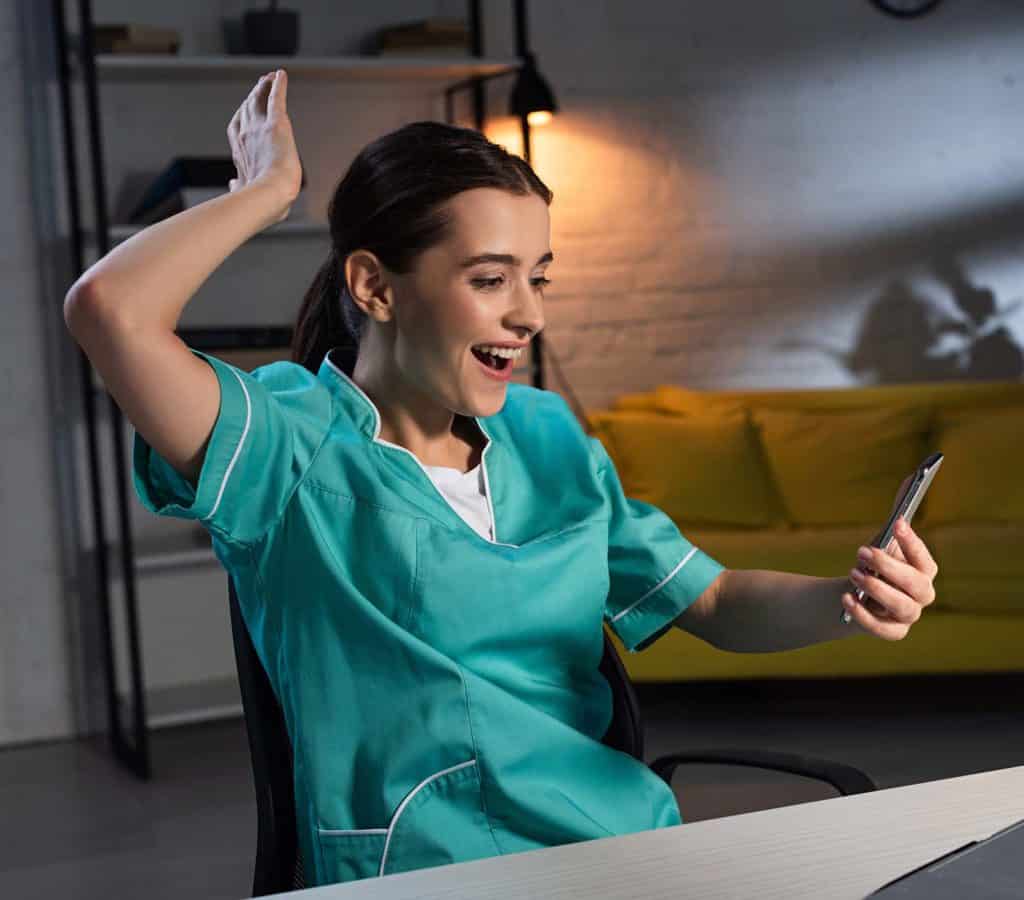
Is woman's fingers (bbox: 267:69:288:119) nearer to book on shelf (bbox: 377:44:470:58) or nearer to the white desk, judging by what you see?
the white desk

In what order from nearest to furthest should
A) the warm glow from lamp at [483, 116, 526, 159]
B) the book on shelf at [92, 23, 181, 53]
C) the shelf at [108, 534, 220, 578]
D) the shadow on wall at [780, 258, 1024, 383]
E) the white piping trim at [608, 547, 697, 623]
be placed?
the white piping trim at [608, 547, 697, 623] → the book on shelf at [92, 23, 181, 53] → the shelf at [108, 534, 220, 578] → the warm glow from lamp at [483, 116, 526, 159] → the shadow on wall at [780, 258, 1024, 383]

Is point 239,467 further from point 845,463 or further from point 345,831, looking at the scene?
point 845,463

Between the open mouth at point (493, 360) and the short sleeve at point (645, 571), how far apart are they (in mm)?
147

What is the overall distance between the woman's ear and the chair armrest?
0.50 meters

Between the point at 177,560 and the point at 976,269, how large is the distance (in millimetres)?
2894

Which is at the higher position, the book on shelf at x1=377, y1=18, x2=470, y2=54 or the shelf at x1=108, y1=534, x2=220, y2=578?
the book on shelf at x1=377, y1=18, x2=470, y2=54

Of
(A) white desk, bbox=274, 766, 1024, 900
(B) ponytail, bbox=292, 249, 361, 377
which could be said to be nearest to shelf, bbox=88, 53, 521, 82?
(B) ponytail, bbox=292, 249, 361, 377

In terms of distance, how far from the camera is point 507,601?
120 cm

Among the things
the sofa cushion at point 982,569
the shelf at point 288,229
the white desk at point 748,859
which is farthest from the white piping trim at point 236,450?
the sofa cushion at point 982,569

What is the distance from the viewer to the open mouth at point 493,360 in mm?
1238

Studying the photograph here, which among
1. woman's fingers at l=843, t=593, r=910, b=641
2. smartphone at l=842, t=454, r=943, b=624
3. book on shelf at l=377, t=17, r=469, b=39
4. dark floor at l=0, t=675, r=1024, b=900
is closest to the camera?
smartphone at l=842, t=454, r=943, b=624

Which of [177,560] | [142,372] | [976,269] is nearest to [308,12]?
[177,560]

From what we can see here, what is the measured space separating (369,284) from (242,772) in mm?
2436

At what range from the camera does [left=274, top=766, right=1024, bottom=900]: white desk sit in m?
0.83
